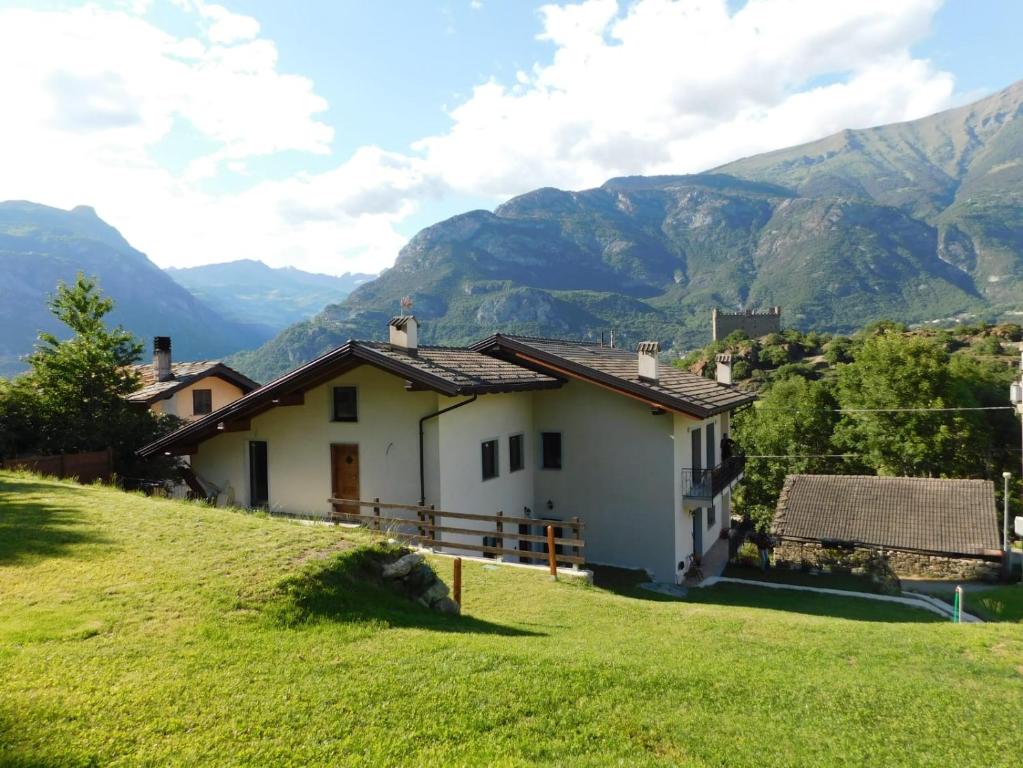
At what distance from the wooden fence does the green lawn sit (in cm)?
934

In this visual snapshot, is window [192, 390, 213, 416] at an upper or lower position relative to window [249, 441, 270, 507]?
upper

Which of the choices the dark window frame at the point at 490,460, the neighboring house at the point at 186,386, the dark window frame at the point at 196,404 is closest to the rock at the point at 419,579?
the dark window frame at the point at 490,460

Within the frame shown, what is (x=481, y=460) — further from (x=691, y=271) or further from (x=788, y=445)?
(x=691, y=271)

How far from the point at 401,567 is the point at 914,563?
22716 mm

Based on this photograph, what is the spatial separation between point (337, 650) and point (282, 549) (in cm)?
275

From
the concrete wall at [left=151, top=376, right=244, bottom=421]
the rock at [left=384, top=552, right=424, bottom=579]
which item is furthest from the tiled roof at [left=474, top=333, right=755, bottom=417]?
the concrete wall at [left=151, top=376, right=244, bottom=421]

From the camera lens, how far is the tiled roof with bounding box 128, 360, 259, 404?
91.6 feet

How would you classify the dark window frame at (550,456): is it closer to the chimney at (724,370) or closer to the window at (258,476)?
the window at (258,476)

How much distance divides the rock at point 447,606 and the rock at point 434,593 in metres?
0.04

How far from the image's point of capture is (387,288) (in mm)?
126438

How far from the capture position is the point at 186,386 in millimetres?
29547

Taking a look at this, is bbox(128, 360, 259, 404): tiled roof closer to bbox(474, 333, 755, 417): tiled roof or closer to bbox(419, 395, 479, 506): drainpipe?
bbox(474, 333, 755, 417): tiled roof

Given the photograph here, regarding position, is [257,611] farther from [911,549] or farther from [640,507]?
[911,549]

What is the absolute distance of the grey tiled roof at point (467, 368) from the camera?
1544 cm
